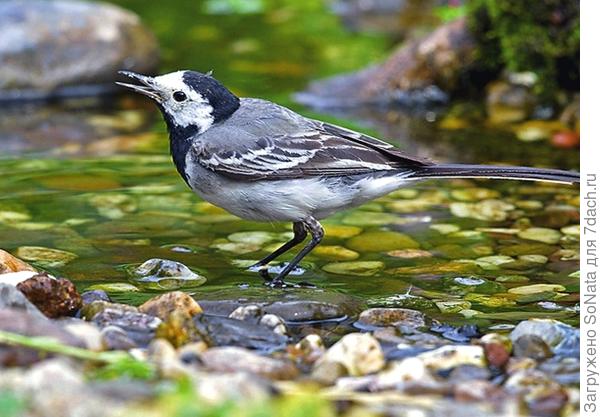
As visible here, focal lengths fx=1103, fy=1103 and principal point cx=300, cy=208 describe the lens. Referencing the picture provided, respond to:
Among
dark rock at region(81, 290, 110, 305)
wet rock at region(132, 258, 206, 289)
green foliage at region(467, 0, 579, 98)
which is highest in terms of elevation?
green foliage at region(467, 0, 579, 98)

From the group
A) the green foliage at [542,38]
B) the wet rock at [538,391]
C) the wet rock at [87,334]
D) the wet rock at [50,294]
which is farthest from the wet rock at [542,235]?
the wet rock at [87,334]

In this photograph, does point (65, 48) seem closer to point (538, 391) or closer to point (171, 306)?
point (171, 306)

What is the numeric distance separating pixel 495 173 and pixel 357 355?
1.79 meters

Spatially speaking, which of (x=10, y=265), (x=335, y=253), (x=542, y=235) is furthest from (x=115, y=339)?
(x=542, y=235)

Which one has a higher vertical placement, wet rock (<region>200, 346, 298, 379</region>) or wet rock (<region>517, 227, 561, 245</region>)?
wet rock (<region>517, 227, 561, 245</region>)

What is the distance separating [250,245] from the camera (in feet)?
22.6

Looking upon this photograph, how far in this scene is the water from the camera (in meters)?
6.06

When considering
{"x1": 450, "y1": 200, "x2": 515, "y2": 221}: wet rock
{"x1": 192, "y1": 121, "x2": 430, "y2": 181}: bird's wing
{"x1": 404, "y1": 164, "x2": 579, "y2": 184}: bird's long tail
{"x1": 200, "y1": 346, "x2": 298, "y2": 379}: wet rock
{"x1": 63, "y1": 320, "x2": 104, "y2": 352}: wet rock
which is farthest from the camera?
{"x1": 450, "y1": 200, "x2": 515, "y2": 221}: wet rock

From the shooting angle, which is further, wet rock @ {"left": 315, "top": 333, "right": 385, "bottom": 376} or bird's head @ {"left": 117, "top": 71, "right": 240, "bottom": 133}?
bird's head @ {"left": 117, "top": 71, "right": 240, "bottom": 133}

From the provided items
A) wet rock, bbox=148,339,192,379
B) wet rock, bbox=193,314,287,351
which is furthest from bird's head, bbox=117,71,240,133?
wet rock, bbox=148,339,192,379

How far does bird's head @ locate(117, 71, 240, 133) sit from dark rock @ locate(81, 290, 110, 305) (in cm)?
113

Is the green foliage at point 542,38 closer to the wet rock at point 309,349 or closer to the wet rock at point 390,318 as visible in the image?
the wet rock at point 390,318

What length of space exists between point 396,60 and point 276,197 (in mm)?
5286

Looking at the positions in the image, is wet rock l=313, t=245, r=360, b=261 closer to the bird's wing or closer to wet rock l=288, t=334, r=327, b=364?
the bird's wing
